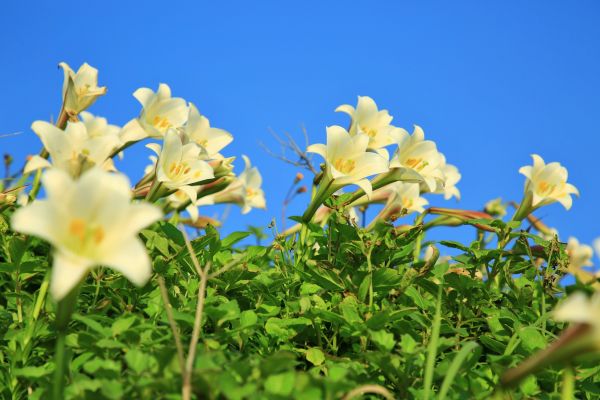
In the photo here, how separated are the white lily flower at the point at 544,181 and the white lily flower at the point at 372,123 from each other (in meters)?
0.75

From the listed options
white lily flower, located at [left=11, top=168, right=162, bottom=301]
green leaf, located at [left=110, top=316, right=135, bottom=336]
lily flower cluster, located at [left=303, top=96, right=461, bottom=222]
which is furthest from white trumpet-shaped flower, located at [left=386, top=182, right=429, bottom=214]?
white lily flower, located at [left=11, top=168, right=162, bottom=301]

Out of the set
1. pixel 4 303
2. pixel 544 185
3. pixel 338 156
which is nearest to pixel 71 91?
pixel 4 303

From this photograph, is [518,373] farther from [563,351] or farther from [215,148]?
[215,148]

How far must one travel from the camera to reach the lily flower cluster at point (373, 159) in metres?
2.80

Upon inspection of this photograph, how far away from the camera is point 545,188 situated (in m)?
3.56

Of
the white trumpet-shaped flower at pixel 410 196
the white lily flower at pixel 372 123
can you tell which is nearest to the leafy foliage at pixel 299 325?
the white lily flower at pixel 372 123

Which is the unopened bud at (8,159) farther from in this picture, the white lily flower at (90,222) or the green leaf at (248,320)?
the white lily flower at (90,222)

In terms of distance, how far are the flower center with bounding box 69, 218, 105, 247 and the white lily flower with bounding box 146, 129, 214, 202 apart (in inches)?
43.8

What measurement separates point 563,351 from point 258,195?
441 cm

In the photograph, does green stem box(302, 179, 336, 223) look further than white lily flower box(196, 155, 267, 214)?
No

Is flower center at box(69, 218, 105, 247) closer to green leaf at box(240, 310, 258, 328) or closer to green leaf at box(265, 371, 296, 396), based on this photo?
green leaf at box(265, 371, 296, 396)

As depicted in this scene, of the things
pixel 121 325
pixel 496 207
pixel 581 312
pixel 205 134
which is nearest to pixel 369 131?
pixel 205 134

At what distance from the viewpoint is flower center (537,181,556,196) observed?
355 centimetres

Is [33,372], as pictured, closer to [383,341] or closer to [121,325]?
[121,325]
